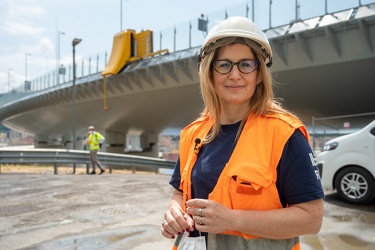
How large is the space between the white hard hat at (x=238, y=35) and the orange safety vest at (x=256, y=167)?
0.37 m

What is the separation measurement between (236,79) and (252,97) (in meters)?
0.14

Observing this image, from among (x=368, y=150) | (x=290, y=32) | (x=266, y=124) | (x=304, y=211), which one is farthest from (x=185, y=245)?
(x=290, y=32)

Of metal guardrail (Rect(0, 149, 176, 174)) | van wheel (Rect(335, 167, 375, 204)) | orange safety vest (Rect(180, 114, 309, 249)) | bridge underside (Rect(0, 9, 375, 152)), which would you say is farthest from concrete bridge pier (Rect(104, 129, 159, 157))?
orange safety vest (Rect(180, 114, 309, 249))

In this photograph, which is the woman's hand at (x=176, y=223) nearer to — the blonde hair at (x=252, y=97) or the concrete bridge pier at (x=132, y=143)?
the blonde hair at (x=252, y=97)

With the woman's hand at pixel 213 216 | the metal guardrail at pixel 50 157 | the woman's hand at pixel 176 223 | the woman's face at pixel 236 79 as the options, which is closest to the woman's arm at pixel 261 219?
the woman's hand at pixel 213 216

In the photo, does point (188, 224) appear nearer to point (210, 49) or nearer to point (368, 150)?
point (210, 49)

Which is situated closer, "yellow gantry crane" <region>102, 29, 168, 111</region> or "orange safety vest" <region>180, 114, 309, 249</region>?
"orange safety vest" <region>180, 114, 309, 249</region>

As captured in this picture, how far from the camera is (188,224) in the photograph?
1.56 metres

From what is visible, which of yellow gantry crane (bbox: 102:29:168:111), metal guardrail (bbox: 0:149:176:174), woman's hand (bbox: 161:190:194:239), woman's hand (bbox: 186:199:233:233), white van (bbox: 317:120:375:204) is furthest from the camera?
yellow gantry crane (bbox: 102:29:168:111)

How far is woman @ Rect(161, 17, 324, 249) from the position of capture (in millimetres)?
1435

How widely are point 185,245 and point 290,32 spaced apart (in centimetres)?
1491

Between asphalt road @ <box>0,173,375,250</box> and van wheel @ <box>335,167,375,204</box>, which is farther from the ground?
van wheel @ <box>335,167,375,204</box>

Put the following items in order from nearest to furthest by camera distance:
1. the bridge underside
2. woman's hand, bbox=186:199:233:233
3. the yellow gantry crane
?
woman's hand, bbox=186:199:233:233 → the bridge underside → the yellow gantry crane

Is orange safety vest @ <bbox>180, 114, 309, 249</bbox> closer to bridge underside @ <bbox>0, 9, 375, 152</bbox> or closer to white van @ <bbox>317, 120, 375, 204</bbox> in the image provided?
bridge underside @ <bbox>0, 9, 375, 152</bbox>
